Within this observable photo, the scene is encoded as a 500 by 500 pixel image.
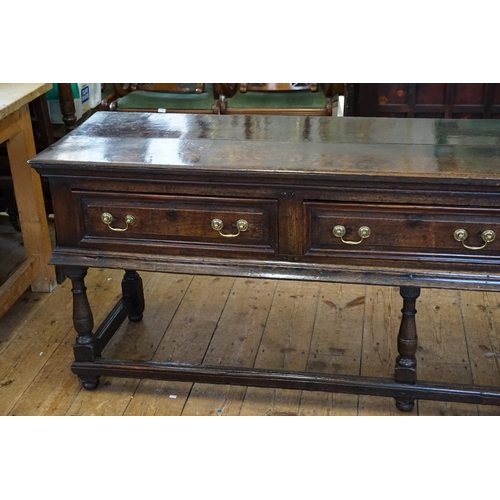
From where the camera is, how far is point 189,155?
2.29 metres

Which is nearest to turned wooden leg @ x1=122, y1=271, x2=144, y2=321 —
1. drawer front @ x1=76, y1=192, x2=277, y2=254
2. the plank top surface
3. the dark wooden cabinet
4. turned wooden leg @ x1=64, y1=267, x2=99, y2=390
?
turned wooden leg @ x1=64, y1=267, x2=99, y2=390

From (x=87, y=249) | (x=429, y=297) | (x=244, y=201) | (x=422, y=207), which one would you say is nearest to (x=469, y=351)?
(x=429, y=297)

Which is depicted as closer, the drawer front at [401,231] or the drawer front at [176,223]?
the drawer front at [401,231]

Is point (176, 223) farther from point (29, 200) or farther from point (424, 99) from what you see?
point (424, 99)

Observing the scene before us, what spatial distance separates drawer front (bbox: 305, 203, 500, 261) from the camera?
2141 mm

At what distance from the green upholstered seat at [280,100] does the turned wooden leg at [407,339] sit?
6.75 ft

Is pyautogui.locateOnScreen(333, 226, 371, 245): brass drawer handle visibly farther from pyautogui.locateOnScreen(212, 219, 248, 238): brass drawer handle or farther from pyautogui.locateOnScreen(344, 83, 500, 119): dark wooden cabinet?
pyautogui.locateOnScreen(344, 83, 500, 119): dark wooden cabinet

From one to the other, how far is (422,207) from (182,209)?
2.31 ft

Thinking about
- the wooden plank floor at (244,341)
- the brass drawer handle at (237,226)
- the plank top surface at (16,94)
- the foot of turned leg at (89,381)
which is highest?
the plank top surface at (16,94)

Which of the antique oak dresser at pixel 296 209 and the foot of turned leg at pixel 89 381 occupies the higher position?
the antique oak dresser at pixel 296 209

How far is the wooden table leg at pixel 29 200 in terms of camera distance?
302 cm

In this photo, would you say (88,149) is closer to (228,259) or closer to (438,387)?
(228,259)

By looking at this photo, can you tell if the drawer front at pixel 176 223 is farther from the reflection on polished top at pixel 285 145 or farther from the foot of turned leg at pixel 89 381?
the foot of turned leg at pixel 89 381

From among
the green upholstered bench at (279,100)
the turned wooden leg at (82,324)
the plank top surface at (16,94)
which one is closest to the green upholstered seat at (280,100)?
the green upholstered bench at (279,100)
